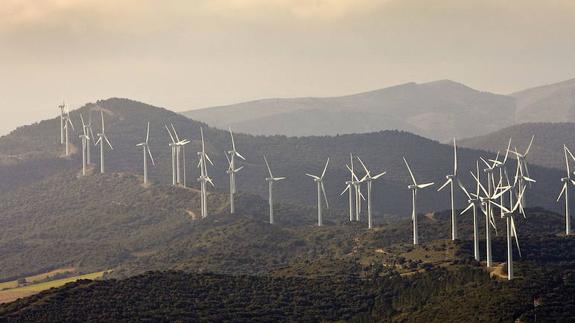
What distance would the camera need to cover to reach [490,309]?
632ft

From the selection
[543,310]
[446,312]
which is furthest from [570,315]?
[446,312]

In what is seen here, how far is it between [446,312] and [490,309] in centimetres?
783

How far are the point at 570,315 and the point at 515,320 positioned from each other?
24.8 ft

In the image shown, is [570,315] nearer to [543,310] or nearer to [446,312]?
[543,310]

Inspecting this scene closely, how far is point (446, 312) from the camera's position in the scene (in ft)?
652

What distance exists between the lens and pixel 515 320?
18762 cm

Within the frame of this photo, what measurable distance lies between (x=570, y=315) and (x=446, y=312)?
686 inches

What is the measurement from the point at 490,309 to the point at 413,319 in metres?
11.8

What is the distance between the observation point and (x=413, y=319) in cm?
19950

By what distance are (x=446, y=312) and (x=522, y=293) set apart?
10676mm

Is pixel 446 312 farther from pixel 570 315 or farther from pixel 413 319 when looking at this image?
pixel 570 315

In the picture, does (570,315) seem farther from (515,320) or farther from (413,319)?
(413,319)

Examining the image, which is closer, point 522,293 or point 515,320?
point 515,320

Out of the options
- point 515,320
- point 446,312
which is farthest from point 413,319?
point 515,320
